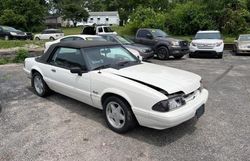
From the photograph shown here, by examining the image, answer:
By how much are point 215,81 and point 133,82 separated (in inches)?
195

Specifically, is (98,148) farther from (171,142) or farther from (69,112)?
(69,112)

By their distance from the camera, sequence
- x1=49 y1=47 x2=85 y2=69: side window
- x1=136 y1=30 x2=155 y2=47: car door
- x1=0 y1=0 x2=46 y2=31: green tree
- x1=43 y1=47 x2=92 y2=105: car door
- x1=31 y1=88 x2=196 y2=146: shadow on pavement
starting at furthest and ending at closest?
x1=0 y1=0 x2=46 y2=31: green tree → x1=136 y1=30 x2=155 y2=47: car door → x1=49 y1=47 x2=85 y2=69: side window → x1=43 y1=47 x2=92 y2=105: car door → x1=31 y1=88 x2=196 y2=146: shadow on pavement

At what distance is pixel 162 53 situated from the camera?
14.2 metres

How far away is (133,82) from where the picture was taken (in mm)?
4402

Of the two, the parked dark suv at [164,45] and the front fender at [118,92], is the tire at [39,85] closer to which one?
the front fender at [118,92]

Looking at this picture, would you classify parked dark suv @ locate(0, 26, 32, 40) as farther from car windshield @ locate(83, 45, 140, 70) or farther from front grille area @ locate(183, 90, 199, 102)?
front grille area @ locate(183, 90, 199, 102)

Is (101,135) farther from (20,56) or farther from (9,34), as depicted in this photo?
(9,34)

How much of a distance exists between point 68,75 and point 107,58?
0.85 m

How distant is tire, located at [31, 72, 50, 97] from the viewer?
6434mm

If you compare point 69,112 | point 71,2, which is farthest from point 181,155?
point 71,2

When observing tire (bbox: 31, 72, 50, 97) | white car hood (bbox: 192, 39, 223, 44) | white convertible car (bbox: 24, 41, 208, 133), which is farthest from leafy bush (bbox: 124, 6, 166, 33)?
white convertible car (bbox: 24, 41, 208, 133)

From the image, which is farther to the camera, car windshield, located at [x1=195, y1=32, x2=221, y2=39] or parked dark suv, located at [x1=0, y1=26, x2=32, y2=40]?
parked dark suv, located at [x1=0, y1=26, x2=32, y2=40]

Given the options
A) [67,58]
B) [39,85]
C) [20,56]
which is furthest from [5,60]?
[67,58]

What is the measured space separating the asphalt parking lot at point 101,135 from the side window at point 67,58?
3.08ft
